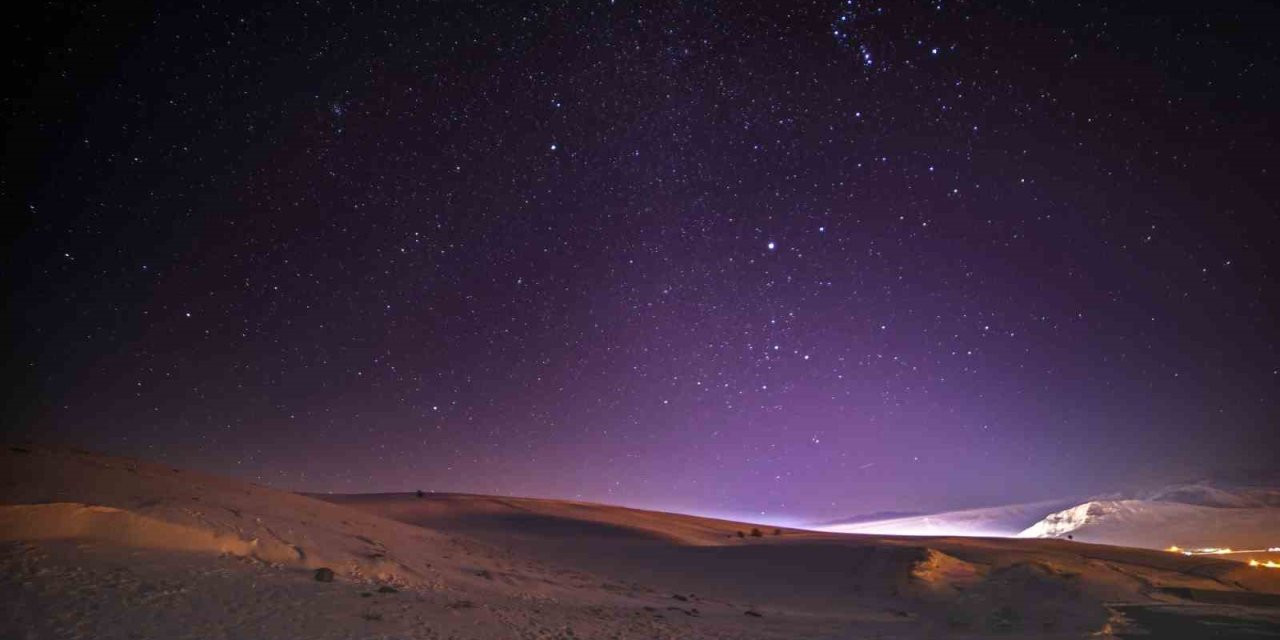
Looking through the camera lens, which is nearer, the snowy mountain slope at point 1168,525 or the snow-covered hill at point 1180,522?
the snowy mountain slope at point 1168,525

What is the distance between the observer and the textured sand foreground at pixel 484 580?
21.6 ft

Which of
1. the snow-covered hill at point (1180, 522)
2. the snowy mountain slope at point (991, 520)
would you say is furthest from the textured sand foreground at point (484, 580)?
the snowy mountain slope at point (991, 520)

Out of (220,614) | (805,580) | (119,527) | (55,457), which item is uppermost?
(55,457)

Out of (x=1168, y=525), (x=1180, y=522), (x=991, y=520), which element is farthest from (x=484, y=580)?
(x=991, y=520)

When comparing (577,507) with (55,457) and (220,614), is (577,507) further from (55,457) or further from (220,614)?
(220,614)

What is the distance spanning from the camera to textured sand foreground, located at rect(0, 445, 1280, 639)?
660cm

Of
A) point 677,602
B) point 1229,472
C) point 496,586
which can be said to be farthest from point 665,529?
point 1229,472

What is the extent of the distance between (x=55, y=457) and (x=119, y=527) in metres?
5.15

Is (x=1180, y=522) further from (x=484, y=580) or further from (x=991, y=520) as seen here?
(x=484, y=580)

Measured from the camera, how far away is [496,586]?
11.4 m

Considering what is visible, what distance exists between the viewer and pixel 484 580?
38.7 ft

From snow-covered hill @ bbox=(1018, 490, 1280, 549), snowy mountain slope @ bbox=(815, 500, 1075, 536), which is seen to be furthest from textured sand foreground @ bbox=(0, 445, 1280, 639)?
snowy mountain slope @ bbox=(815, 500, 1075, 536)

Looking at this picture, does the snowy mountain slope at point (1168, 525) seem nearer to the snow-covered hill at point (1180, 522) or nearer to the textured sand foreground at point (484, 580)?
the snow-covered hill at point (1180, 522)

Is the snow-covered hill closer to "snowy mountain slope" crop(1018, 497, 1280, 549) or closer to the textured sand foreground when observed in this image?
"snowy mountain slope" crop(1018, 497, 1280, 549)
